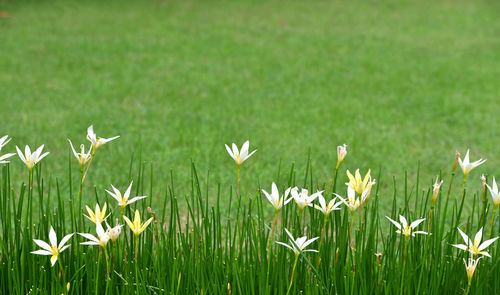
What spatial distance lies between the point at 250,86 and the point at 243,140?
180cm

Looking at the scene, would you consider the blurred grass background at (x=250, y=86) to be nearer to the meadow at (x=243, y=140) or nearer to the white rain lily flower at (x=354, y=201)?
the meadow at (x=243, y=140)

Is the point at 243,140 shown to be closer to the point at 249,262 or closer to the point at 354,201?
the point at 249,262

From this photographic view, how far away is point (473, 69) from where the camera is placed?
7.64m

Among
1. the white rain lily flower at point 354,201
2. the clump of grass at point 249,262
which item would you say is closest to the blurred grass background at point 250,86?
the clump of grass at point 249,262

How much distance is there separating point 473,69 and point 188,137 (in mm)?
4184

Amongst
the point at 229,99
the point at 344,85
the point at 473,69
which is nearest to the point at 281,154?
the point at 229,99

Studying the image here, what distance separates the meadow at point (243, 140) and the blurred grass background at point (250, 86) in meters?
0.03

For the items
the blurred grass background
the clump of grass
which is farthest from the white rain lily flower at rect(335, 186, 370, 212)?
the blurred grass background

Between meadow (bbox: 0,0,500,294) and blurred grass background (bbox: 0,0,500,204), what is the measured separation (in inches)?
1.1

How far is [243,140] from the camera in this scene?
202 inches

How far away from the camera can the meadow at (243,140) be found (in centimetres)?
201

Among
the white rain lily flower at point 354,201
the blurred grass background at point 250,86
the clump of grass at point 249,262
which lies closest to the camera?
the white rain lily flower at point 354,201

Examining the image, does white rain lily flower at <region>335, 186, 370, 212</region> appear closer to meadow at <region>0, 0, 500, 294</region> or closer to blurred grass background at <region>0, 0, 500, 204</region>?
meadow at <region>0, 0, 500, 294</region>

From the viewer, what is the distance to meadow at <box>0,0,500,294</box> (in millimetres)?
2014
